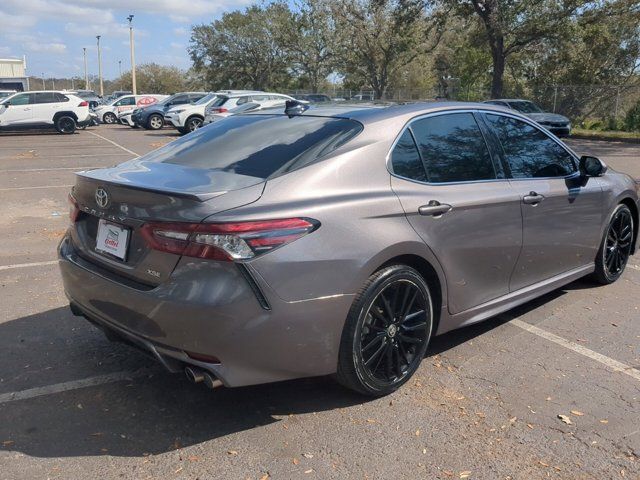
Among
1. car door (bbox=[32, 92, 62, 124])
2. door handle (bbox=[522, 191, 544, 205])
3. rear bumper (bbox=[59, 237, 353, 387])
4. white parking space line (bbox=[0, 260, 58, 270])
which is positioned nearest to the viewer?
rear bumper (bbox=[59, 237, 353, 387])

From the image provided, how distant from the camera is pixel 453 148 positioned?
13.0ft

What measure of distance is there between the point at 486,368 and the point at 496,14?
25.1 m

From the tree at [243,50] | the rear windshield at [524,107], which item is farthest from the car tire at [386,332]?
the tree at [243,50]

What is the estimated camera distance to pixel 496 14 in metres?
25.9

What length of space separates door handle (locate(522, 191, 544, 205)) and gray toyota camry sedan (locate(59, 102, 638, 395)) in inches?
0.5

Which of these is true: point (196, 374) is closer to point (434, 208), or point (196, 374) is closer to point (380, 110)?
point (434, 208)

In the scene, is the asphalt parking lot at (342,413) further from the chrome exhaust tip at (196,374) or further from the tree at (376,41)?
the tree at (376,41)

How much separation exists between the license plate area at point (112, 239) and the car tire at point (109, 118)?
34771 millimetres

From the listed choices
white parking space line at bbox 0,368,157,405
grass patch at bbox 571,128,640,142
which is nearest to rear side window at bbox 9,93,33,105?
grass patch at bbox 571,128,640,142

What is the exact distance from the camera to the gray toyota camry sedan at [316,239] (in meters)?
2.87

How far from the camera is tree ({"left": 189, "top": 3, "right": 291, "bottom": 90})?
5100cm

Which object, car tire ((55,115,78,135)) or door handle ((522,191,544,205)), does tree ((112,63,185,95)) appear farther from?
door handle ((522,191,544,205))

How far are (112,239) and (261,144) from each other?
101 centimetres

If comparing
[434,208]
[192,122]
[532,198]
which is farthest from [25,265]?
[192,122]
